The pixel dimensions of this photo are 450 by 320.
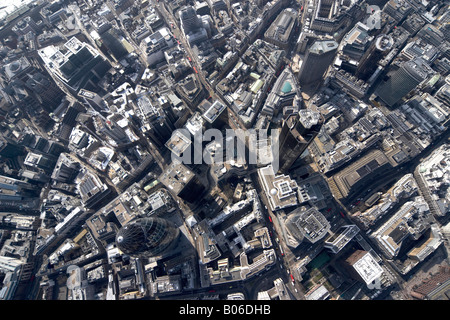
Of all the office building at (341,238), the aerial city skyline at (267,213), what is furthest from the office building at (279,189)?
the office building at (341,238)

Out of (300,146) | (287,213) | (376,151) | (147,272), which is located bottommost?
(147,272)

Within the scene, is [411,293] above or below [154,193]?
below

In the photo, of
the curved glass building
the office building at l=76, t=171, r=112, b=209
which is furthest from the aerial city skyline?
the curved glass building

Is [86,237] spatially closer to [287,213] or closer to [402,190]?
[287,213]

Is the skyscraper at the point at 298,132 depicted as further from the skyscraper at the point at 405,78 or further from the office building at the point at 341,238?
the skyscraper at the point at 405,78

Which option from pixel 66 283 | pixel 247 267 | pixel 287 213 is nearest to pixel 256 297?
pixel 247 267
